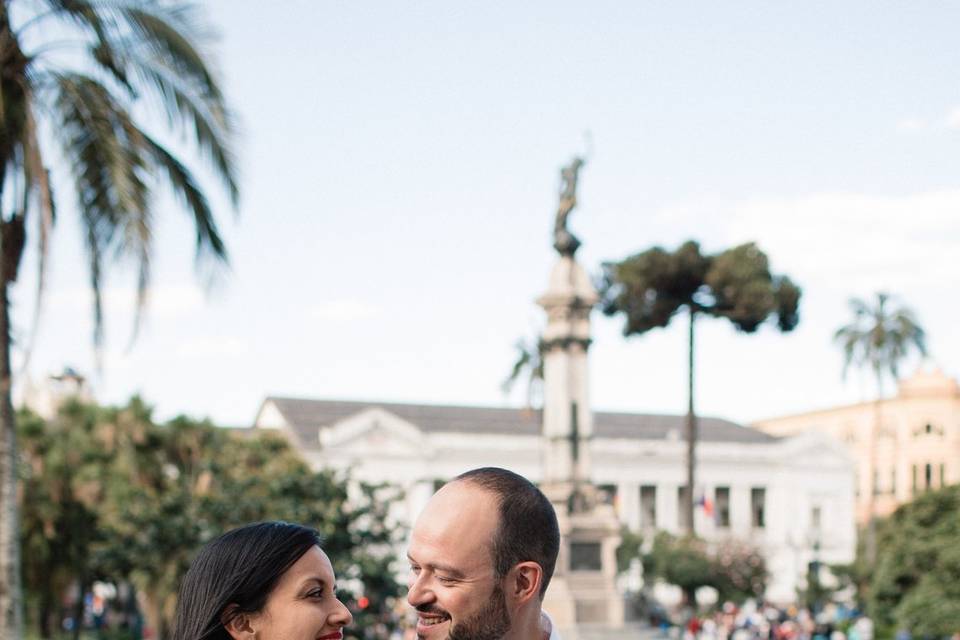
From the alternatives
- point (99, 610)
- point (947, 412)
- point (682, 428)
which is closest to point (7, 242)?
point (99, 610)

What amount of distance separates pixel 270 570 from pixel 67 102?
8.87 meters

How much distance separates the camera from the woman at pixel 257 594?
98.3 inches

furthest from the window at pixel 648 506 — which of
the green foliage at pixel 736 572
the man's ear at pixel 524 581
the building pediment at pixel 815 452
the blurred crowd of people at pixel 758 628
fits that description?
the man's ear at pixel 524 581

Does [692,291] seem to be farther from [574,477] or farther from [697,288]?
[574,477]

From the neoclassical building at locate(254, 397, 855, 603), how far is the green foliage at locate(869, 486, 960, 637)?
109ft

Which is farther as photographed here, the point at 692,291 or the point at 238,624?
the point at 692,291

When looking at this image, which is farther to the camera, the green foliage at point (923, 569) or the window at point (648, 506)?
the window at point (648, 506)

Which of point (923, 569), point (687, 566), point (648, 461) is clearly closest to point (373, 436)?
point (648, 461)

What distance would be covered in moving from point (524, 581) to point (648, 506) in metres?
67.0

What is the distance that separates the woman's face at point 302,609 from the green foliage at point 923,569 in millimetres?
22482

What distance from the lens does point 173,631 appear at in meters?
2.58

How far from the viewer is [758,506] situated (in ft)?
233

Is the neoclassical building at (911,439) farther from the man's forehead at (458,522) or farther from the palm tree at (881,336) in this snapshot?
the man's forehead at (458,522)

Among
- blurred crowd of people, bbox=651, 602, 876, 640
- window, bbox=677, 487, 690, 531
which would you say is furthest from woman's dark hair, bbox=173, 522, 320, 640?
window, bbox=677, 487, 690, 531
